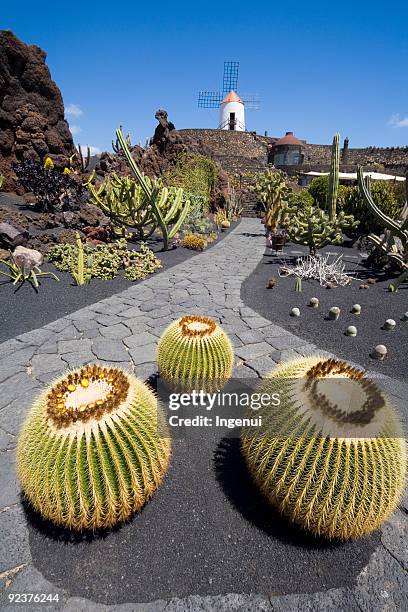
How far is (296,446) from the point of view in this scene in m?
1.76

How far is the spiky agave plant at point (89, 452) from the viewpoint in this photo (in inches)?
66.8

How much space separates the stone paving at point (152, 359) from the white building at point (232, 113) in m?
51.2

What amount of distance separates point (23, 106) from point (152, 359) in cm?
1374

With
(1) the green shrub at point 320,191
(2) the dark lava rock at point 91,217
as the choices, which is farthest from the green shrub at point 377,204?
(2) the dark lava rock at point 91,217

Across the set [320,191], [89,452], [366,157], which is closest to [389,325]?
[89,452]

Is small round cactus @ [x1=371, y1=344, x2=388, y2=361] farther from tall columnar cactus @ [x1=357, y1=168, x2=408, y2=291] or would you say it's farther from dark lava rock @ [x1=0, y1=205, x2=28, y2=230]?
dark lava rock @ [x1=0, y1=205, x2=28, y2=230]

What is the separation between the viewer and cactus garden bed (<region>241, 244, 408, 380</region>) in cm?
424

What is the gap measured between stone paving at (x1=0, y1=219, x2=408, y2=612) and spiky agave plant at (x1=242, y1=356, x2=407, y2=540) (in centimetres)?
31

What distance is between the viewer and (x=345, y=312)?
5.47 m

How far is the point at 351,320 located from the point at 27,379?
4717mm

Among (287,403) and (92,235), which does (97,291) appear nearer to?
(92,235)

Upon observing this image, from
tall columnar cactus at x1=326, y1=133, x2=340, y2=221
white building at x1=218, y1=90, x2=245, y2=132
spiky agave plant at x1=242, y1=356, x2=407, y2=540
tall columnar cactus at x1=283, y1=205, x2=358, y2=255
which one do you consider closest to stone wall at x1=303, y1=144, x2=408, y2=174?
white building at x1=218, y1=90, x2=245, y2=132

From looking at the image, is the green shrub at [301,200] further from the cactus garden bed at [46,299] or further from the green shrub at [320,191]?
the cactus garden bed at [46,299]

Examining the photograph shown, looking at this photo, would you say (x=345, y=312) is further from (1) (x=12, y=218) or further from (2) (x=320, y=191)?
(2) (x=320, y=191)
